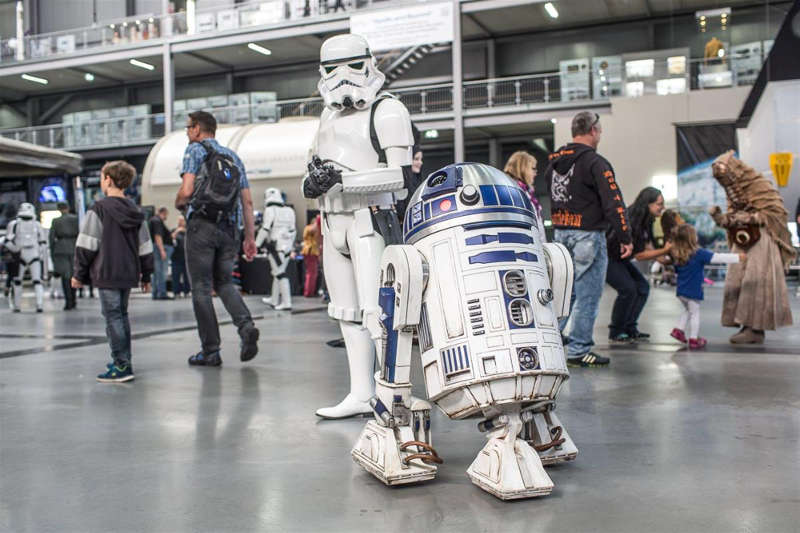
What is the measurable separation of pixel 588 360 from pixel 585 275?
57cm

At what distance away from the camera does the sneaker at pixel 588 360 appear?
523 centimetres

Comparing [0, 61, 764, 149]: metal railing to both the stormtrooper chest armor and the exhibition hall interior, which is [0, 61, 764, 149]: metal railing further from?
the stormtrooper chest armor

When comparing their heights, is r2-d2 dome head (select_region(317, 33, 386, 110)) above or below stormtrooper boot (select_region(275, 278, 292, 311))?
above

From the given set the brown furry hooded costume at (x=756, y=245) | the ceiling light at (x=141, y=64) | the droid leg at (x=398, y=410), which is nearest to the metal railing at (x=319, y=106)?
the ceiling light at (x=141, y=64)

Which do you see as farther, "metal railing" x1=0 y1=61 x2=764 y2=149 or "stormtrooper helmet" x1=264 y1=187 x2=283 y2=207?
"metal railing" x1=0 y1=61 x2=764 y2=149

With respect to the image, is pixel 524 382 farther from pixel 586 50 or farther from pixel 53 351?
pixel 586 50

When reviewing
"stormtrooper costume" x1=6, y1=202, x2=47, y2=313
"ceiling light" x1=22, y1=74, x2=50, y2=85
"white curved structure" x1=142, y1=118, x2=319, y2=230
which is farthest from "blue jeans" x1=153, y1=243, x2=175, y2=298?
"ceiling light" x1=22, y1=74, x2=50, y2=85

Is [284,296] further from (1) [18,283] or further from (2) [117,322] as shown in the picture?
(2) [117,322]

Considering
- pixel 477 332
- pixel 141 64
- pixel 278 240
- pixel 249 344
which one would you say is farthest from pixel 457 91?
pixel 477 332

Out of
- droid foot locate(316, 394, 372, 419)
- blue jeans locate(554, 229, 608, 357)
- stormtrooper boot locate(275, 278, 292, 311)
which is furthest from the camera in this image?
stormtrooper boot locate(275, 278, 292, 311)

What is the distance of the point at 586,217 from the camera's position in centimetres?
512

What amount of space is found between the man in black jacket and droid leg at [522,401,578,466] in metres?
2.41

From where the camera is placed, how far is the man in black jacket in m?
5.01

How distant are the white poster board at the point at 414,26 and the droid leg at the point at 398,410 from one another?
19.7 m
